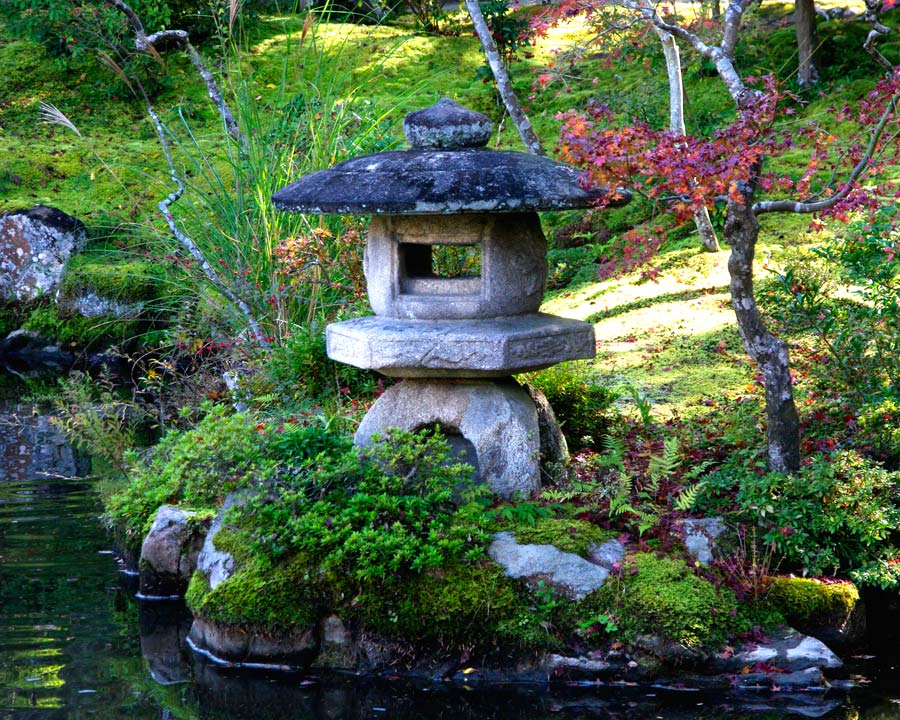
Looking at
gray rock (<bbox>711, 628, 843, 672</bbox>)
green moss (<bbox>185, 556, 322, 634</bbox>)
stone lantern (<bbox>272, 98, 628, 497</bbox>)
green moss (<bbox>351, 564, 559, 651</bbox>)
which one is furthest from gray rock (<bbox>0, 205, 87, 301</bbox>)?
gray rock (<bbox>711, 628, 843, 672</bbox>)

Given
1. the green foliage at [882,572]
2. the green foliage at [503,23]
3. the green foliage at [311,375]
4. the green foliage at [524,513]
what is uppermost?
the green foliage at [503,23]

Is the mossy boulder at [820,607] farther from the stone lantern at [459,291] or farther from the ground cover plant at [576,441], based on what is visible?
the stone lantern at [459,291]

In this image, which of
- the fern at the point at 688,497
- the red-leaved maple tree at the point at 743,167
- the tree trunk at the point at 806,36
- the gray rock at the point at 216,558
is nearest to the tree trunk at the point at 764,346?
the red-leaved maple tree at the point at 743,167

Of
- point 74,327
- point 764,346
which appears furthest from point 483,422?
point 74,327

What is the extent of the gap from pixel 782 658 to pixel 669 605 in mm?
568

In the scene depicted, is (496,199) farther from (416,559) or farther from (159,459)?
(159,459)

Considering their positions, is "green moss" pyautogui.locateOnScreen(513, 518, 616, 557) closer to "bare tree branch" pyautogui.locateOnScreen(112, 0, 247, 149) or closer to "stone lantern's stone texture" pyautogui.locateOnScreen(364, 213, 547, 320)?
"stone lantern's stone texture" pyautogui.locateOnScreen(364, 213, 547, 320)

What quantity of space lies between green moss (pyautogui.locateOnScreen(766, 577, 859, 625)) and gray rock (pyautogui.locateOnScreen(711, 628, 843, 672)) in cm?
27

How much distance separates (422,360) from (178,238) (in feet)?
11.7

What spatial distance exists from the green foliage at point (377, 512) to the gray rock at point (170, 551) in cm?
72

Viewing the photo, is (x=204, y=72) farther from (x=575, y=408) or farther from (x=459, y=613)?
(x=459, y=613)

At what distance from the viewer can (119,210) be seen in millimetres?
14523

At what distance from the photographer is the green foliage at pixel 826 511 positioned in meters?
5.50

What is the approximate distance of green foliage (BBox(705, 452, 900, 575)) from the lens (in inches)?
216
